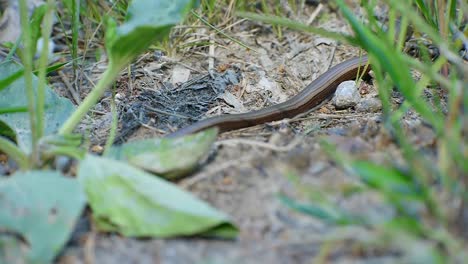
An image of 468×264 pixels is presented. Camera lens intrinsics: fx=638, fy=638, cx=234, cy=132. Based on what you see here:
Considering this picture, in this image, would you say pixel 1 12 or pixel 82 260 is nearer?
pixel 82 260

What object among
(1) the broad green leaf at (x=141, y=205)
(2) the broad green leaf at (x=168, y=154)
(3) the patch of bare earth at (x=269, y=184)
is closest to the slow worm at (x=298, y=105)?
(3) the patch of bare earth at (x=269, y=184)

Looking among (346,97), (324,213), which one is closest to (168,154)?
(324,213)

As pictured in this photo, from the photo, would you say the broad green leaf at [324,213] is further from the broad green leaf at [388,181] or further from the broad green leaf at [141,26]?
the broad green leaf at [141,26]

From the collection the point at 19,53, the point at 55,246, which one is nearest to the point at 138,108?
the point at 19,53

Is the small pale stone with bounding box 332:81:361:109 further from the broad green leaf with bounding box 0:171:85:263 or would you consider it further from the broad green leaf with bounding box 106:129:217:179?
the broad green leaf with bounding box 0:171:85:263

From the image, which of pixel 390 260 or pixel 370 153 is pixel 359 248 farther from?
pixel 370 153

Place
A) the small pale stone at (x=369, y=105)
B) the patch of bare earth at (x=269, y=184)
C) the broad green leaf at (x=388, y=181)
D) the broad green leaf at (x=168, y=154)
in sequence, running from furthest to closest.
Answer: the small pale stone at (x=369, y=105) < the broad green leaf at (x=168, y=154) < the patch of bare earth at (x=269, y=184) < the broad green leaf at (x=388, y=181)

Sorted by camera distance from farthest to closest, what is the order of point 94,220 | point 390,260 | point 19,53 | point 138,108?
1. point 19,53
2. point 138,108
3. point 94,220
4. point 390,260
